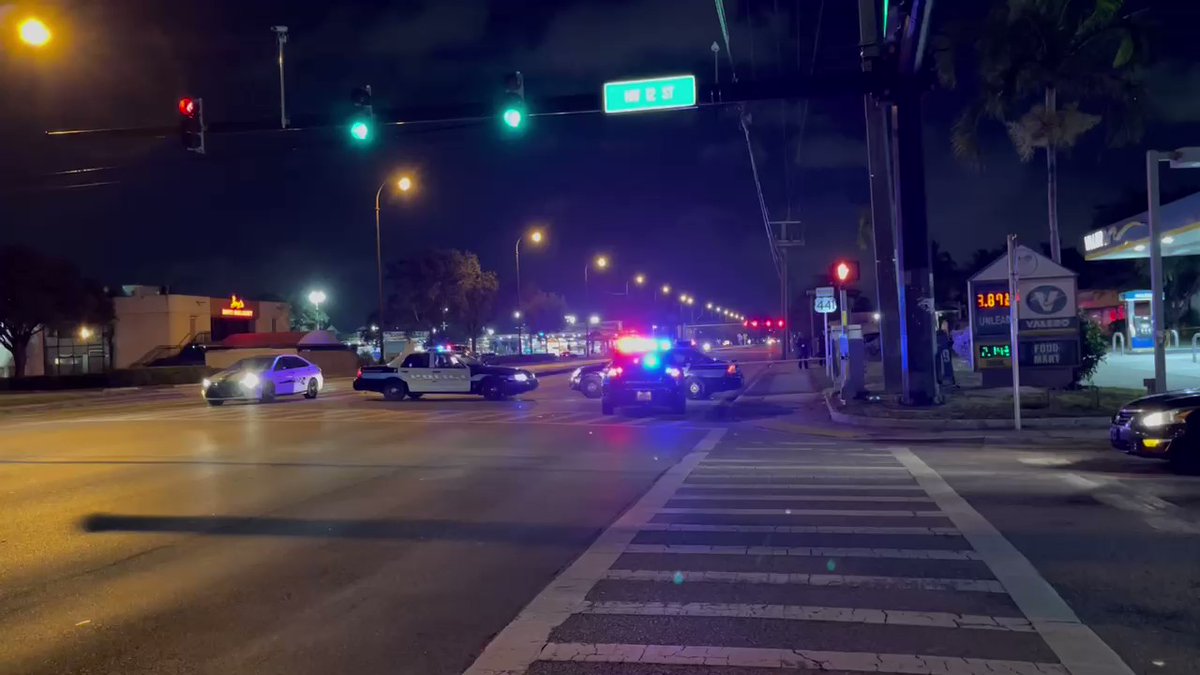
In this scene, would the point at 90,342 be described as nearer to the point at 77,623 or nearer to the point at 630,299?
the point at 630,299

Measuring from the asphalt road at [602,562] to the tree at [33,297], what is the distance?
46.3 metres

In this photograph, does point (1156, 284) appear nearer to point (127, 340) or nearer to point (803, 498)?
point (803, 498)

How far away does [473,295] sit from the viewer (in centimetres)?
7631

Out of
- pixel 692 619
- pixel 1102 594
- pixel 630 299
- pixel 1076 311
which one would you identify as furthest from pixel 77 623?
pixel 630 299

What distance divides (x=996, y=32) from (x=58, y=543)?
2929 centimetres

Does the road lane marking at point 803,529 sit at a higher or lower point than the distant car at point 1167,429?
lower

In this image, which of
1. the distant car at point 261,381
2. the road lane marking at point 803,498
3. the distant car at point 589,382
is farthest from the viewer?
the distant car at point 261,381

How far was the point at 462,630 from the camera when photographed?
6.12 metres

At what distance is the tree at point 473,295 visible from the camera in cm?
7506

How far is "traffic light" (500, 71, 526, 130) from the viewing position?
17094 millimetres

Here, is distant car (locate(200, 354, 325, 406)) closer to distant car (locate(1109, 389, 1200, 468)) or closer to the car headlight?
distant car (locate(1109, 389, 1200, 468))

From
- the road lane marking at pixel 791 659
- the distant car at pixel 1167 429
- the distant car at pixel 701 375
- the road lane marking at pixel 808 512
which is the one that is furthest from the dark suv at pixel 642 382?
the road lane marking at pixel 791 659

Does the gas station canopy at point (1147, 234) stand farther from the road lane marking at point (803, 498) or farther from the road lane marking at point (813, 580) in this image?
the road lane marking at point (813, 580)

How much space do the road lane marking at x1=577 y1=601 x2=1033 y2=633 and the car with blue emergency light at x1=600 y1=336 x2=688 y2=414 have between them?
1691 centimetres
